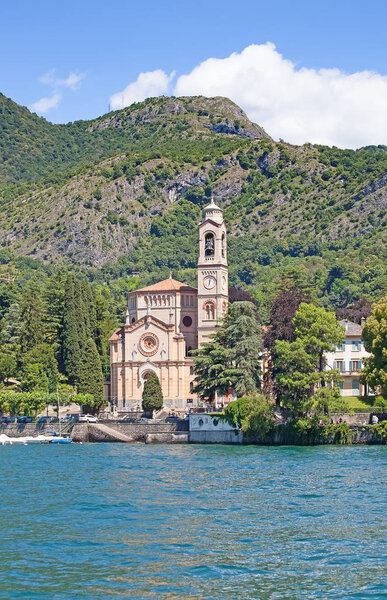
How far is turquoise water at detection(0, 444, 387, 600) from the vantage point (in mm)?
28391

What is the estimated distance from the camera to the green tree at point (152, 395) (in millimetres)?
94312

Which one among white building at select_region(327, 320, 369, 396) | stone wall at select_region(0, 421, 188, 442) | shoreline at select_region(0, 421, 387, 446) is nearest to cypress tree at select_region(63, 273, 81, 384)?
shoreline at select_region(0, 421, 387, 446)

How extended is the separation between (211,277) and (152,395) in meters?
14.4

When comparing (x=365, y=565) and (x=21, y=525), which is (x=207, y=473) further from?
(x=365, y=565)

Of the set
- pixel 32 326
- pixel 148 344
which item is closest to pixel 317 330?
pixel 148 344

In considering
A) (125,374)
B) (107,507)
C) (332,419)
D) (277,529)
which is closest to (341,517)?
(277,529)

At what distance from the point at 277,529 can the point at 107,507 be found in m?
8.85

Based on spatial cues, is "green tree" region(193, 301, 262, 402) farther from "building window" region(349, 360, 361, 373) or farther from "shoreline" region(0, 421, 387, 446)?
"building window" region(349, 360, 361, 373)

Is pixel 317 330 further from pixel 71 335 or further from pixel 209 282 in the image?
pixel 71 335

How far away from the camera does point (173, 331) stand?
101812mm

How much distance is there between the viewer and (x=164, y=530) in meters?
36.3

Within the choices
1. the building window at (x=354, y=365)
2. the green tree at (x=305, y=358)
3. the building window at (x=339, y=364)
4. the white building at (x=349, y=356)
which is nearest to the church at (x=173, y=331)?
the white building at (x=349, y=356)

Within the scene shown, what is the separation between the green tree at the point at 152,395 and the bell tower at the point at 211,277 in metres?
6.63

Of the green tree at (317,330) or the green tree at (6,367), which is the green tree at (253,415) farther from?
the green tree at (6,367)
